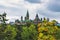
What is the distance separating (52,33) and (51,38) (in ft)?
2.95

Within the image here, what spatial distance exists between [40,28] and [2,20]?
73.3ft

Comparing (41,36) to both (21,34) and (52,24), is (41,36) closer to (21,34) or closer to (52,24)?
(52,24)

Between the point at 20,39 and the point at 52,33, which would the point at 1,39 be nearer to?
the point at 52,33

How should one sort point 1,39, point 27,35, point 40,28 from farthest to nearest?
point 27,35, point 1,39, point 40,28

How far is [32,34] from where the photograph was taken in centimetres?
10725

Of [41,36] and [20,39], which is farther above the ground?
[41,36]

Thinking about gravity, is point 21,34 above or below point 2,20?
below

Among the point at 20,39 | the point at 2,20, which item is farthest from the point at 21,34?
the point at 2,20

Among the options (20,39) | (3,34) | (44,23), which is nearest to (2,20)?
(3,34)

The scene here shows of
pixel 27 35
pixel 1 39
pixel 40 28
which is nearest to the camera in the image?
pixel 40 28

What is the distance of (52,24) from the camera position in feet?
213

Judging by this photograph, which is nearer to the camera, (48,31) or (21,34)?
(48,31)

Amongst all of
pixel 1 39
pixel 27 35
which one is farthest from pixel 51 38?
pixel 27 35

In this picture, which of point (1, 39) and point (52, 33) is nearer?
point (52, 33)
